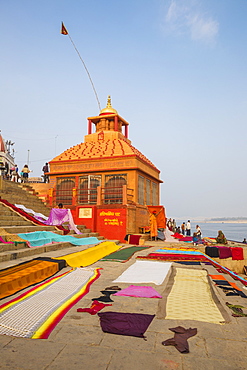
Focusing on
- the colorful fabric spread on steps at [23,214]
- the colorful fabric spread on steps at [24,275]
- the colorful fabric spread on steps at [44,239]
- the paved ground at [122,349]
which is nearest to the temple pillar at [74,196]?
the colorful fabric spread on steps at [23,214]

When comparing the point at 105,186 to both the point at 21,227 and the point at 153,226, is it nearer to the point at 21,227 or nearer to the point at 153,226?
the point at 153,226

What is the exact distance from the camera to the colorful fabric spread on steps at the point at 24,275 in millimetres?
4430

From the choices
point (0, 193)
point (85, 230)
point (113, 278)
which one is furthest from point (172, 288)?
point (0, 193)

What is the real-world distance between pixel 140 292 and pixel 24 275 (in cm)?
217

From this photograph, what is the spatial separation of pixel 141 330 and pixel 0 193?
42.8 ft

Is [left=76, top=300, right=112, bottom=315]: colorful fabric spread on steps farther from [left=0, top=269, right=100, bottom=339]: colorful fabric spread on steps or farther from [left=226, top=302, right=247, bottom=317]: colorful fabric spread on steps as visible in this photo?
[left=226, top=302, right=247, bottom=317]: colorful fabric spread on steps

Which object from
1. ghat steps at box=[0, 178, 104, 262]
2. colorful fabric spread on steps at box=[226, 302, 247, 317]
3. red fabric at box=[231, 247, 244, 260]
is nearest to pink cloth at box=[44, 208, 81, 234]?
ghat steps at box=[0, 178, 104, 262]

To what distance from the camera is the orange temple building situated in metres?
15.0

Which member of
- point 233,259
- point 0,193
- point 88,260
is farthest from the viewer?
point 0,193

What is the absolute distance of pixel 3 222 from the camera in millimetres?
10609

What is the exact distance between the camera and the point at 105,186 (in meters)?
17.2

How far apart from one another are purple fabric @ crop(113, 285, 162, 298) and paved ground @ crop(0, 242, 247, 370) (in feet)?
3.54

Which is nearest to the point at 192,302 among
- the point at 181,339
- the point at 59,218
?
the point at 181,339

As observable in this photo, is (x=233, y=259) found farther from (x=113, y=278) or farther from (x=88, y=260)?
(x=113, y=278)
